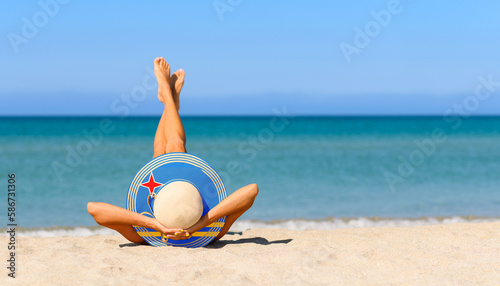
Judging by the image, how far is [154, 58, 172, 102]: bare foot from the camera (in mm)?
6238

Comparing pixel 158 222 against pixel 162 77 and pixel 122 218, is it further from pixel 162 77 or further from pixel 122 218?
pixel 162 77

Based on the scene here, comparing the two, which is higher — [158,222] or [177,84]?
[177,84]

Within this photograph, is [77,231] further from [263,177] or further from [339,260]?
[263,177]

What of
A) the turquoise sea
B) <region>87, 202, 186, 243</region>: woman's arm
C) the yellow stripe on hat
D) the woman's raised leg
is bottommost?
the turquoise sea

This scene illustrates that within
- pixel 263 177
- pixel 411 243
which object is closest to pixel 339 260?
pixel 411 243

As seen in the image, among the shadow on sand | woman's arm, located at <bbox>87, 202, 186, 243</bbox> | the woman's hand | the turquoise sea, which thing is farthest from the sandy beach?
the turquoise sea

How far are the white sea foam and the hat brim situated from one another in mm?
2456

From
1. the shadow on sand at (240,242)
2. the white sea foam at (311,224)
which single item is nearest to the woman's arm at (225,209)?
the shadow on sand at (240,242)

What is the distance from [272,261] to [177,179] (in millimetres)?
1200

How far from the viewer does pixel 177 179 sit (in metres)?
5.08

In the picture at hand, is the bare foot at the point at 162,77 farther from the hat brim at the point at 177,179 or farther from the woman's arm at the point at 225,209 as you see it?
the woman's arm at the point at 225,209

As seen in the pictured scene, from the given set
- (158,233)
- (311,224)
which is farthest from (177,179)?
(311,224)

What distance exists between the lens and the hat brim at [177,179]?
512 centimetres

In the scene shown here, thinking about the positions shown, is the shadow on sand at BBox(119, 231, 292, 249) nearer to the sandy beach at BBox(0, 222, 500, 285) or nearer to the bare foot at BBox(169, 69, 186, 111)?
the sandy beach at BBox(0, 222, 500, 285)
